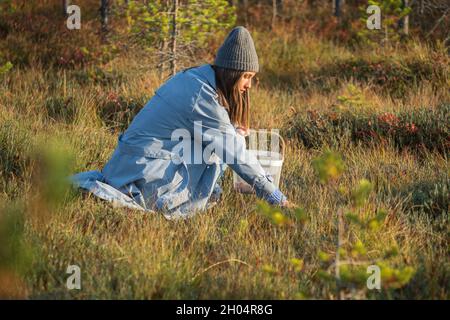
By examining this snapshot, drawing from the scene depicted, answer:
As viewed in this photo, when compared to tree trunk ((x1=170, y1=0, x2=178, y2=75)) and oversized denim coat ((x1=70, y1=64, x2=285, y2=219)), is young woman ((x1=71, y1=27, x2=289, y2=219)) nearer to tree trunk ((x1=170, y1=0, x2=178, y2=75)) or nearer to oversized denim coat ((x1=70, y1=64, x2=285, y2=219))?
oversized denim coat ((x1=70, y1=64, x2=285, y2=219))

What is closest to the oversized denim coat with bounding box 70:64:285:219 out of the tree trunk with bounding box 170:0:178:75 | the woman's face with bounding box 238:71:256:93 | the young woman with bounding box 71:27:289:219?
the young woman with bounding box 71:27:289:219

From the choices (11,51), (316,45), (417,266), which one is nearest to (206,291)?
(417,266)

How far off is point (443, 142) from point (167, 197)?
2.94m

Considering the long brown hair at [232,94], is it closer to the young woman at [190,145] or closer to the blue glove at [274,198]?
the young woman at [190,145]

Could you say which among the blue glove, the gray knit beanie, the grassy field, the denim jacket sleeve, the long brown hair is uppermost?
the gray knit beanie

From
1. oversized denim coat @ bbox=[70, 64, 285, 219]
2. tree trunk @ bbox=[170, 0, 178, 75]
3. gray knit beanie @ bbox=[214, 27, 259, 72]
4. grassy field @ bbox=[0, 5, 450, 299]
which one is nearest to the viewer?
grassy field @ bbox=[0, 5, 450, 299]

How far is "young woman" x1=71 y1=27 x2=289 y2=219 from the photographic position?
4.05 m

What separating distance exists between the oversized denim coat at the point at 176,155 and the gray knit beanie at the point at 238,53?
7.0 inches

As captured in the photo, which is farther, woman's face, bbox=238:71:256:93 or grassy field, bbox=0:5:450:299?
woman's face, bbox=238:71:256:93

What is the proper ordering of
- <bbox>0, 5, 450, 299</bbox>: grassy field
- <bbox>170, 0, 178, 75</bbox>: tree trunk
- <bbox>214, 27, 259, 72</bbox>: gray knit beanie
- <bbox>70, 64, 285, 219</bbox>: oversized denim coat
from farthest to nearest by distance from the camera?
<bbox>170, 0, 178, 75</bbox>: tree trunk → <bbox>70, 64, 285, 219</bbox>: oversized denim coat → <bbox>214, 27, 259, 72</bbox>: gray knit beanie → <bbox>0, 5, 450, 299</bbox>: grassy field

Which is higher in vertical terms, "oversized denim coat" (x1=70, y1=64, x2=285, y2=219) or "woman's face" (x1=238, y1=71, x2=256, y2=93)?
"woman's face" (x1=238, y1=71, x2=256, y2=93)

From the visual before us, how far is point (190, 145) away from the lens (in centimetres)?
433

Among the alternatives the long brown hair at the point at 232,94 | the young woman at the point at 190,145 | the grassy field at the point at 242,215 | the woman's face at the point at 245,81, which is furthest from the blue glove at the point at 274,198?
the woman's face at the point at 245,81

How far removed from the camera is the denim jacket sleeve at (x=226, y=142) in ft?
13.3
